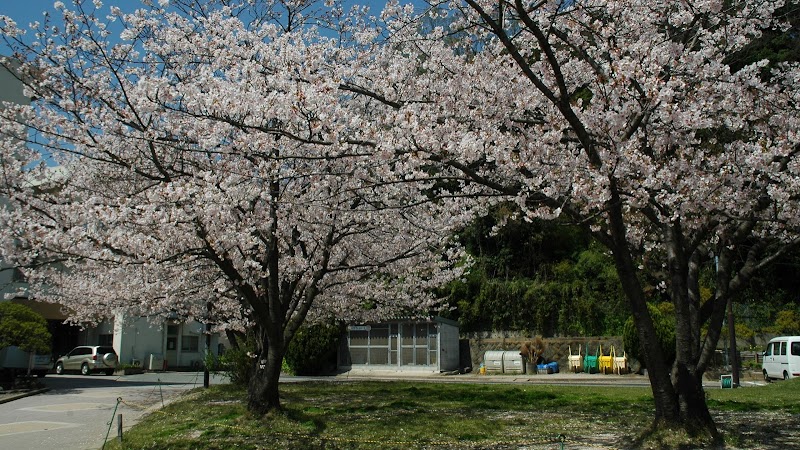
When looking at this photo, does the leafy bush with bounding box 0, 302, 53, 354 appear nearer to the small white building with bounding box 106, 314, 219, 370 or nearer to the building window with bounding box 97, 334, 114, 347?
the small white building with bounding box 106, 314, 219, 370

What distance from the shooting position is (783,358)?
20734 millimetres

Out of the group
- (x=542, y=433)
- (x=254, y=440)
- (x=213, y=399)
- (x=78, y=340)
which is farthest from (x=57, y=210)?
(x=78, y=340)

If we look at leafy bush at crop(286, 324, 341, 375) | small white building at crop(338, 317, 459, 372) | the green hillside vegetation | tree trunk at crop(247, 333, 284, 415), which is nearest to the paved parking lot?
tree trunk at crop(247, 333, 284, 415)

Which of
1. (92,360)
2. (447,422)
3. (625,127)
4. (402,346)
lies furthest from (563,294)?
(92,360)

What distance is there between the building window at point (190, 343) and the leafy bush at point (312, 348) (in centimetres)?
1009

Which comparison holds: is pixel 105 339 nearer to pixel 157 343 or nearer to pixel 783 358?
pixel 157 343

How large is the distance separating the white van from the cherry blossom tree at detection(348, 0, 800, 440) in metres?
13.3

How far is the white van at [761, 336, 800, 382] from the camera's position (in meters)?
20.3

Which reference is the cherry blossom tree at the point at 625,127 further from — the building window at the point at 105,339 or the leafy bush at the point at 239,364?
the building window at the point at 105,339

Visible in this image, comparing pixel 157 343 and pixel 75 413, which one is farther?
pixel 157 343

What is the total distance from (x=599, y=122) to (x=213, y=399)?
430 inches

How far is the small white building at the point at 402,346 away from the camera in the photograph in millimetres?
27016

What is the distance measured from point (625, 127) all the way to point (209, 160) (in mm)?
5925

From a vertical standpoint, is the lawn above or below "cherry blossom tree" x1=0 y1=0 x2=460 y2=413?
below
